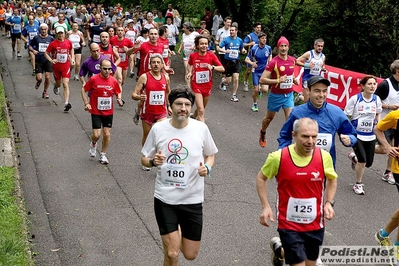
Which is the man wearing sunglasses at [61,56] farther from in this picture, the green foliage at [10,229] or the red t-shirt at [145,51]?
the green foliage at [10,229]

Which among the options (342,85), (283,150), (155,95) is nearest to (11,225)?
(155,95)

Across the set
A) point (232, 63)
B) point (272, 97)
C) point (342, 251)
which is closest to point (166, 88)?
point (272, 97)

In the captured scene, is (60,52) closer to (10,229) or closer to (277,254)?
(10,229)

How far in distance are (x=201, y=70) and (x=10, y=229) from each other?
5896 millimetres

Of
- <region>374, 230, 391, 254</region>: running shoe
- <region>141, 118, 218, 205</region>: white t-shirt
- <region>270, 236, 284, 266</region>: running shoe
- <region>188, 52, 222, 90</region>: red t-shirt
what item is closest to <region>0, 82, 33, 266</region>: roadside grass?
<region>141, 118, 218, 205</region>: white t-shirt

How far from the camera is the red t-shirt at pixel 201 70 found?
1192 centimetres

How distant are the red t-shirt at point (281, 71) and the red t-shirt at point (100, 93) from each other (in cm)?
265

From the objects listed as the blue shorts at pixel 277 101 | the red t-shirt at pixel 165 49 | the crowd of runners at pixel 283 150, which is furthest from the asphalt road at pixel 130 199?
the red t-shirt at pixel 165 49

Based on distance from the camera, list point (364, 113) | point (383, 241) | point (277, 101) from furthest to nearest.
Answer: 1. point (277, 101)
2. point (364, 113)
3. point (383, 241)

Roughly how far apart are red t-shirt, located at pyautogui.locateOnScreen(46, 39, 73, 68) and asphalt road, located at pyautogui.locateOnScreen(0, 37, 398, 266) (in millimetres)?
1579

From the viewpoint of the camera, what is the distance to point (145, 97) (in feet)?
31.0

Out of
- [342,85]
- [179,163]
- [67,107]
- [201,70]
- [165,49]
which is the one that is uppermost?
[179,163]

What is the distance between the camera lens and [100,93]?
1019cm

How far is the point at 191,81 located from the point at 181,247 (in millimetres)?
6665
